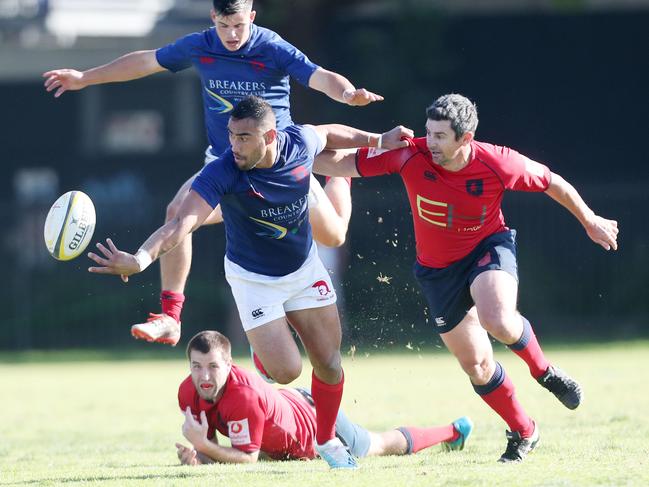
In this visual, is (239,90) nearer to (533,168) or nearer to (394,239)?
(533,168)

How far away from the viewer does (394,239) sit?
18.8 metres

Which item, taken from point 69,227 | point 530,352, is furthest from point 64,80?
point 530,352

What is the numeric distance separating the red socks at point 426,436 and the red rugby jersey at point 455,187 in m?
1.19

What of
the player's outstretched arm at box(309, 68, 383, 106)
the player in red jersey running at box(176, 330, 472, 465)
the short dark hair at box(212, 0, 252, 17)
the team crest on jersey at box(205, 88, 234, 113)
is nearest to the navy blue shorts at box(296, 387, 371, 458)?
the player in red jersey running at box(176, 330, 472, 465)

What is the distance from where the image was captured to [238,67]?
338 inches

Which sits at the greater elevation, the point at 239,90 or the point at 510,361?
the point at 239,90

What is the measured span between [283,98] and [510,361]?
8.02 metres

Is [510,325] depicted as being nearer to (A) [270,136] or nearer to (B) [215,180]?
(A) [270,136]

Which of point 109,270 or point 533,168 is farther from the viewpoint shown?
point 533,168

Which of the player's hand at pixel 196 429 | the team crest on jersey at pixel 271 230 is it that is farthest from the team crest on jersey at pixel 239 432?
the team crest on jersey at pixel 271 230

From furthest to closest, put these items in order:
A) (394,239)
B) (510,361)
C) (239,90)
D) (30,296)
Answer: (30,296), (394,239), (510,361), (239,90)

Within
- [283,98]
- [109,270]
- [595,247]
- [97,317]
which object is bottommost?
[97,317]

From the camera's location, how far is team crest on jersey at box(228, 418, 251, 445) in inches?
314

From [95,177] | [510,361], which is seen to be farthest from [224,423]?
[95,177]
